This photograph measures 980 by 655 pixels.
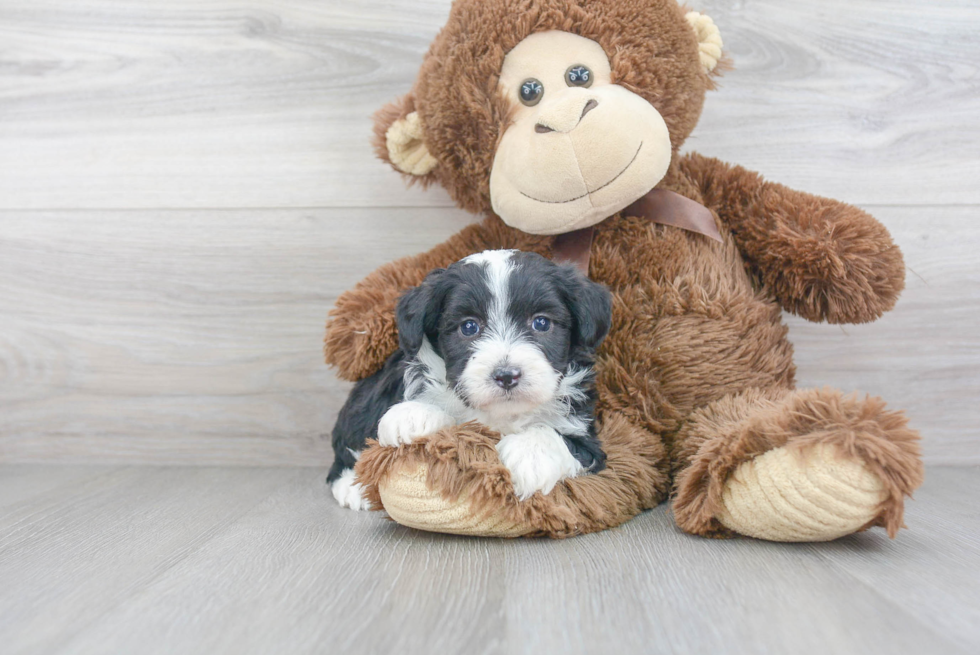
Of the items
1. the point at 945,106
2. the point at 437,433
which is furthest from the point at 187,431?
Result: the point at 945,106

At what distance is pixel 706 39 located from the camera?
1885 mm

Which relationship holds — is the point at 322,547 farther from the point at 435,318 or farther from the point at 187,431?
the point at 187,431

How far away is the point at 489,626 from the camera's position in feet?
3.51

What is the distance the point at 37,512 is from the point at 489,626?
139 centimetres

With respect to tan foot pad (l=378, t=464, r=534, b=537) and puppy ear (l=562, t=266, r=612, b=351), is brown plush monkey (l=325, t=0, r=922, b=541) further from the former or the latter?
puppy ear (l=562, t=266, r=612, b=351)

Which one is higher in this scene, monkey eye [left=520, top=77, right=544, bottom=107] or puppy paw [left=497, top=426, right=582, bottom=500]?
monkey eye [left=520, top=77, right=544, bottom=107]

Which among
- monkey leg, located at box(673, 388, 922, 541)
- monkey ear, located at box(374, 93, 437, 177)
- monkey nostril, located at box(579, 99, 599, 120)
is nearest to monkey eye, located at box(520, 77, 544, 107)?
monkey nostril, located at box(579, 99, 599, 120)

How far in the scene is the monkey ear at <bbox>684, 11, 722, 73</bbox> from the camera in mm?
1872

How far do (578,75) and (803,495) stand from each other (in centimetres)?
107

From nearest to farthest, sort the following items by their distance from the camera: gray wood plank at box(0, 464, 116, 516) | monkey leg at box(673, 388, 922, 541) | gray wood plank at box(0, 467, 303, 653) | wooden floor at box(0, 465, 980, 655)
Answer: wooden floor at box(0, 465, 980, 655), gray wood plank at box(0, 467, 303, 653), monkey leg at box(673, 388, 922, 541), gray wood plank at box(0, 464, 116, 516)

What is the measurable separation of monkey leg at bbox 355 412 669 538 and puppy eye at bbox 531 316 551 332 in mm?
254

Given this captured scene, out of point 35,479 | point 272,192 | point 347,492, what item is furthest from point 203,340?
point 347,492

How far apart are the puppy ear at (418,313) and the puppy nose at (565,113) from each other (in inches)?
16.7

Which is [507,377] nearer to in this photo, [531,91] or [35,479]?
[531,91]
